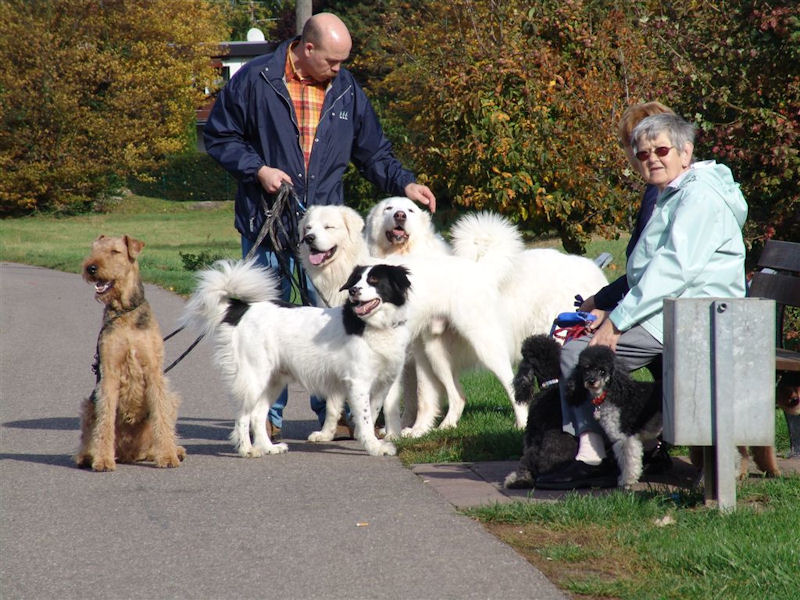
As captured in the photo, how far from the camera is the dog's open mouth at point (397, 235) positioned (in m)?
7.36

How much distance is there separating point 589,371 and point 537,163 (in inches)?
408

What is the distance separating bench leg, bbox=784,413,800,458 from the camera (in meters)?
6.04

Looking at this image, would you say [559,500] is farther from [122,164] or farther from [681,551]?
[122,164]

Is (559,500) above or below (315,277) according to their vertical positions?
below

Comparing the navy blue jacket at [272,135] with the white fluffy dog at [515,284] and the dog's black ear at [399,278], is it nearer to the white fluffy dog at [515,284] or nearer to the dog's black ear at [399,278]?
the white fluffy dog at [515,284]

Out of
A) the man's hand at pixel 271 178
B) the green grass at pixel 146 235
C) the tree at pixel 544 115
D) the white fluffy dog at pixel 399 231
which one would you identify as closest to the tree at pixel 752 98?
the tree at pixel 544 115

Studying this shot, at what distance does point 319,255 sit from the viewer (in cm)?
716

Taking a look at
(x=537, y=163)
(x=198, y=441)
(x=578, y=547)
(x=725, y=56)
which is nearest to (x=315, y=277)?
(x=198, y=441)

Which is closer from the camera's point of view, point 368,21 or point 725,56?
point 725,56

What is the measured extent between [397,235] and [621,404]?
106 inches

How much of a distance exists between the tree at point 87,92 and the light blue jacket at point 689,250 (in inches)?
1519

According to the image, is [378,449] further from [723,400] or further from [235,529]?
[723,400]

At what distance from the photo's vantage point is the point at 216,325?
269 inches

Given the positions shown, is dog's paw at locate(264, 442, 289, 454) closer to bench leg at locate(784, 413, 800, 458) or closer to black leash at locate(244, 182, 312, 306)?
black leash at locate(244, 182, 312, 306)
